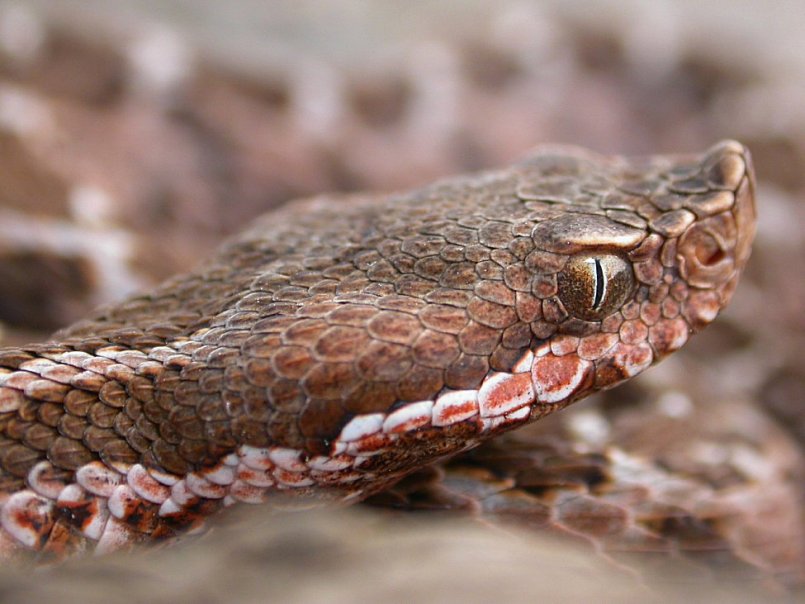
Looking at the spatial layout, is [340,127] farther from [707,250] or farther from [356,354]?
[356,354]

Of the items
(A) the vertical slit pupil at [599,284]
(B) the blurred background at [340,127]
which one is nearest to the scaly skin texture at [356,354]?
(A) the vertical slit pupil at [599,284]

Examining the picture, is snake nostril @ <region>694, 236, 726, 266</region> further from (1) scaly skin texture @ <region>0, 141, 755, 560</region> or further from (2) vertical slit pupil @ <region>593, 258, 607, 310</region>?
(2) vertical slit pupil @ <region>593, 258, 607, 310</region>

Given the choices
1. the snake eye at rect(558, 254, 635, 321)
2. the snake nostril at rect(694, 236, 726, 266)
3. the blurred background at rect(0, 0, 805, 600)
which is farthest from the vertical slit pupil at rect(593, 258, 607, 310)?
the blurred background at rect(0, 0, 805, 600)

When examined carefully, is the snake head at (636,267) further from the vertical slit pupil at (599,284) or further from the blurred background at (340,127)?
the blurred background at (340,127)

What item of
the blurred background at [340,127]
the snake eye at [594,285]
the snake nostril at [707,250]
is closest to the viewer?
the snake eye at [594,285]

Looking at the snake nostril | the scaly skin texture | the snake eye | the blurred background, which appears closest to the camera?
the scaly skin texture

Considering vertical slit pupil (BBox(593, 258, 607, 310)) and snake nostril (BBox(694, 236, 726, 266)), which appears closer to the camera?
vertical slit pupil (BBox(593, 258, 607, 310))

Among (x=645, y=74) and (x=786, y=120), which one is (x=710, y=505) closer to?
(x=786, y=120)

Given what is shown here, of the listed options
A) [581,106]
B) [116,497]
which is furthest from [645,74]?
[116,497]
